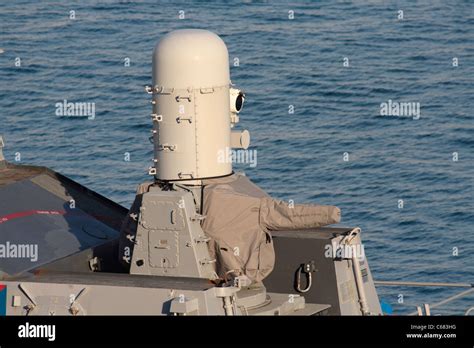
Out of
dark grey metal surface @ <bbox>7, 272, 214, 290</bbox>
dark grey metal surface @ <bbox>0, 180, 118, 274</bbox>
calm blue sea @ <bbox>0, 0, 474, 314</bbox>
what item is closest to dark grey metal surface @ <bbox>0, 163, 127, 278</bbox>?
dark grey metal surface @ <bbox>0, 180, 118, 274</bbox>

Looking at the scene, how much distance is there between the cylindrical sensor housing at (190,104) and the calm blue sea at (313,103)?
15678 millimetres

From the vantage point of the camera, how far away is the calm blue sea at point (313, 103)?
51.2 m

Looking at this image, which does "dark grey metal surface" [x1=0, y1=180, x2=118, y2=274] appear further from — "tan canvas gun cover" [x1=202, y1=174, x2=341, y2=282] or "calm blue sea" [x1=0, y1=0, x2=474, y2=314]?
"calm blue sea" [x1=0, y1=0, x2=474, y2=314]

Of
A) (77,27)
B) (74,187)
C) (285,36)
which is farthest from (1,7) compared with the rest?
(74,187)

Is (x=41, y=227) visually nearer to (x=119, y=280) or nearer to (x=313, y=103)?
(x=119, y=280)

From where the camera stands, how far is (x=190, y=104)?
89.5ft

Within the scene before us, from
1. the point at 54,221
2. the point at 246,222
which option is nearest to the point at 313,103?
the point at 54,221

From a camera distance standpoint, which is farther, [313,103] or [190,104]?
[313,103]

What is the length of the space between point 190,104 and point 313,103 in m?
36.9

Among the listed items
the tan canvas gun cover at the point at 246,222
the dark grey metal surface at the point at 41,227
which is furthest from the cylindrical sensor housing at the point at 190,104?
the dark grey metal surface at the point at 41,227

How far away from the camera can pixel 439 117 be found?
62719 mm

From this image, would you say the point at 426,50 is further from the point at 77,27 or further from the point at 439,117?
the point at 77,27

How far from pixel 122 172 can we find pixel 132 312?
29.2 metres
